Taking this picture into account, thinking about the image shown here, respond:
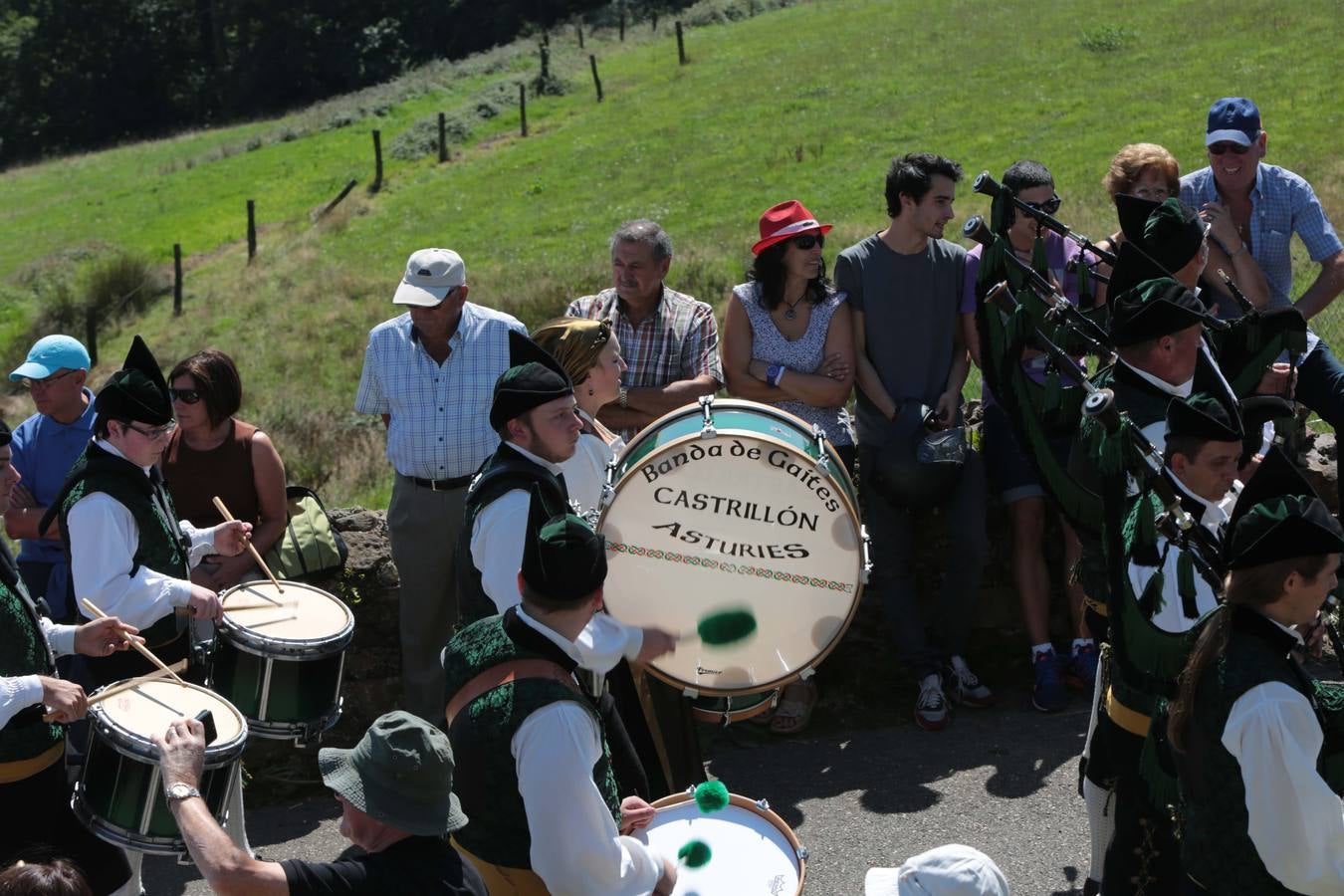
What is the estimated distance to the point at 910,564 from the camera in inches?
270

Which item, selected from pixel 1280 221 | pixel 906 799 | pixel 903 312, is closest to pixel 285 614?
pixel 906 799

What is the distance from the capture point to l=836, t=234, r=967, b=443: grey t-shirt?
6840mm

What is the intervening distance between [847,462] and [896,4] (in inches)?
1513

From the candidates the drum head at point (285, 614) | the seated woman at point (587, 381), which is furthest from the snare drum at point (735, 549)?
the drum head at point (285, 614)

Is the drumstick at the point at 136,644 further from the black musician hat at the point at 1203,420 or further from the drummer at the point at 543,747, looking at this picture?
the black musician hat at the point at 1203,420

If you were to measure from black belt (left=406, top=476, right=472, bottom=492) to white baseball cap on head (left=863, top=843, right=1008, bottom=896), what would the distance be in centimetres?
397

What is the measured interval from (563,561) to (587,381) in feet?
5.82

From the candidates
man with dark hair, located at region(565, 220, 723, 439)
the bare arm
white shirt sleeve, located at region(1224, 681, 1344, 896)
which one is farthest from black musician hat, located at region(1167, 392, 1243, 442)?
man with dark hair, located at region(565, 220, 723, 439)

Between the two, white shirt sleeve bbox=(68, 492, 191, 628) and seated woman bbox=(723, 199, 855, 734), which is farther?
seated woman bbox=(723, 199, 855, 734)

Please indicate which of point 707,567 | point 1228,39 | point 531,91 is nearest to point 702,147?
point 1228,39

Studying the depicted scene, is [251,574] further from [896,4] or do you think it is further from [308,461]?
[896,4]

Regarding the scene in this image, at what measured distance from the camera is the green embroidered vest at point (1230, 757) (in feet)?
11.2

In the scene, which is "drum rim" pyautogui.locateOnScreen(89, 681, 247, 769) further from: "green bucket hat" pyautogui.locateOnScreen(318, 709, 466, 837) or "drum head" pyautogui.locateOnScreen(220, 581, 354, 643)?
"green bucket hat" pyautogui.locateOnScreen(318, 709, 466, 837)

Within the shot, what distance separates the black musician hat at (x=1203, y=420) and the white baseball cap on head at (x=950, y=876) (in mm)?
1718
